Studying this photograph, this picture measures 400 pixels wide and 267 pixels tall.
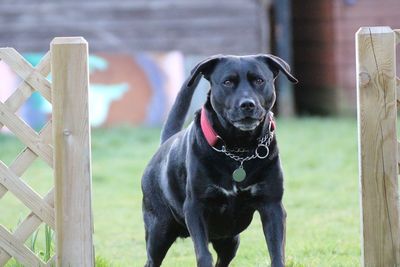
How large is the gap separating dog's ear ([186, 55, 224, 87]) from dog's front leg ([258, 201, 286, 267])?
762 millimetres

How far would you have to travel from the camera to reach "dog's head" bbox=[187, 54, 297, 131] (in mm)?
4434

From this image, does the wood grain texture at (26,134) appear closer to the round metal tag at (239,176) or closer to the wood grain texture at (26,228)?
the wood grain texture at (26,228)

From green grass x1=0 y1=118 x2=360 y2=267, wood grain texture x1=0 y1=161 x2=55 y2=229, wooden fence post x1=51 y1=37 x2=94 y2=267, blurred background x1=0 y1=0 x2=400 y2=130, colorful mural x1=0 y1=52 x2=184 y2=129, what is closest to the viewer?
wooden fence post x1=51 y1=37 x2=94 y2=267

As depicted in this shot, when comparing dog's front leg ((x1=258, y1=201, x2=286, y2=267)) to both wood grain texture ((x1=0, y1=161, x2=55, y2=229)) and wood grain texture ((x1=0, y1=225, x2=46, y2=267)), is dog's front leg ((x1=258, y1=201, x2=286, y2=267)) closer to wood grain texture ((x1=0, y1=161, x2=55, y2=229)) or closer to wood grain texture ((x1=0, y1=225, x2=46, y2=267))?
wood grain texture ((x1=0, y1=161, x2=55, y2=229))

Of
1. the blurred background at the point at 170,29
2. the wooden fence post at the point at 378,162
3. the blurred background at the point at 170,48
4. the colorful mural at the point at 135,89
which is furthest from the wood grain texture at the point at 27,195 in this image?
the blurred background at the point at 170,29

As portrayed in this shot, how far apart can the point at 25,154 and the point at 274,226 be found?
1325 mm

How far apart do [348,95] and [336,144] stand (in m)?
4.00

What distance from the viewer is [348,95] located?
1595cm

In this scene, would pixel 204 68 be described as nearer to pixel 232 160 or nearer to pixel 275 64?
pixel 275 64

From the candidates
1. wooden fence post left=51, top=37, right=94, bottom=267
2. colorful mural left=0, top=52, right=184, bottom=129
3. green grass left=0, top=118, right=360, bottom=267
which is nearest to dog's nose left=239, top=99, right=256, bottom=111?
wooden fence post left=51, top=37, right=94, bottom=267

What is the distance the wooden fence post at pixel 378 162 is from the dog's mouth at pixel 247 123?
50cm

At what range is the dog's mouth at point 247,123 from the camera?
443cm

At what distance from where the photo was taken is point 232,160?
4.50 m

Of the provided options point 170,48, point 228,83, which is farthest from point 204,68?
point 170,48
